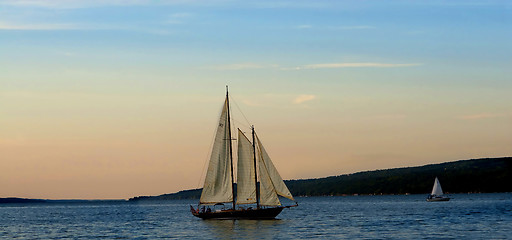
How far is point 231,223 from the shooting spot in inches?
4584

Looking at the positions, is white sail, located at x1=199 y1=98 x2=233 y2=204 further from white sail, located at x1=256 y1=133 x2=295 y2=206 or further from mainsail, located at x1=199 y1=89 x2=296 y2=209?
white sail, located at x1=256 y1=133 x2=295 y2=206

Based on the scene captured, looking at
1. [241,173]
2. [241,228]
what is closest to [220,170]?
[241,173]

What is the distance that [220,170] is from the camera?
4444 inches

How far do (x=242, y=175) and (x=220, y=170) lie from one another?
3.77m

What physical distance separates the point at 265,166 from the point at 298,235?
1529cm

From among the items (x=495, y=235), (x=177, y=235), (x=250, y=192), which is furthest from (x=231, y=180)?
(x=495, y=235)

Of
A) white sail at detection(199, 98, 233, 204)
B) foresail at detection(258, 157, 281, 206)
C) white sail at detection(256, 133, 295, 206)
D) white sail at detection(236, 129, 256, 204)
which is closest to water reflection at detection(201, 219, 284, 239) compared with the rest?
foresail at detection(258, 157, 281, 206)

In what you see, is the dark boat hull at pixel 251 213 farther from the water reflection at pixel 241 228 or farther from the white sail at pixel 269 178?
the white sail at pixel 269 178

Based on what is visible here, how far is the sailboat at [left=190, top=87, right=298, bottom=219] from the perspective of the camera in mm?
109375

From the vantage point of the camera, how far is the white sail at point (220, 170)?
111938 millimetres

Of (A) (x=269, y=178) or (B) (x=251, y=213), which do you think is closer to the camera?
(A) (x=269, y=178)

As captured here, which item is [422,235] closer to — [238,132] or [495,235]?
[495,235]

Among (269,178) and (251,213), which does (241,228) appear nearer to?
(269,178)

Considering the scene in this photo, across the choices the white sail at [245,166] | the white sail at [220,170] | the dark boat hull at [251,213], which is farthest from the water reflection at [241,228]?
the white sail at [245,166]
